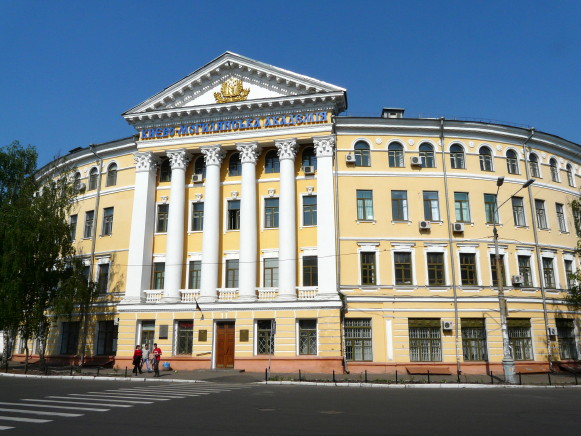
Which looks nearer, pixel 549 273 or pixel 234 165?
pixel 549 273

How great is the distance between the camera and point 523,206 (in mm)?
31891

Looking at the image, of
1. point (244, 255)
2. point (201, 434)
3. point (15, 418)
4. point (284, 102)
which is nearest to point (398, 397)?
point (201, 434)

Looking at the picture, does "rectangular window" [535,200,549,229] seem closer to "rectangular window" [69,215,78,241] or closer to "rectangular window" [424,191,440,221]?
"rectangular window" [424,191,440,221]

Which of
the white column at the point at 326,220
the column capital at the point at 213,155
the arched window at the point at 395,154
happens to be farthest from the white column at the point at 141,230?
the arched window at the point at 395,154

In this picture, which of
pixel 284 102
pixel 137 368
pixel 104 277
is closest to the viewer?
Result: pixel 137 368

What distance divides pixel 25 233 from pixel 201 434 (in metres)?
24.3

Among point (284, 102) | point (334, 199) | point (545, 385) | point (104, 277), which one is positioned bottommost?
point (545, 385)

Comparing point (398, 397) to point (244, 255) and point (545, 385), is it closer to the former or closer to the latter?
point (545, 385)

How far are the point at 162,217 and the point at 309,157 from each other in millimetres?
10822

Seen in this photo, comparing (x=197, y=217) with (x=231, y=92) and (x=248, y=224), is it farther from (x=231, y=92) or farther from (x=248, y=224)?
(x=231, y=92)

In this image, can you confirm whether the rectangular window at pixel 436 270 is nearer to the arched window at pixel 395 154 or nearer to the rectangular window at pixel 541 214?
the arched window at pixel 395 154

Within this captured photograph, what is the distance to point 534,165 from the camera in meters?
32.9

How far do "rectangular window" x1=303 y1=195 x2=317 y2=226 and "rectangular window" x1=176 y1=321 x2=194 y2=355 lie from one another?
951 centimetres

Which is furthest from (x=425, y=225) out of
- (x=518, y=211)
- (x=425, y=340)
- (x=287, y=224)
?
(x=287, y=224)
